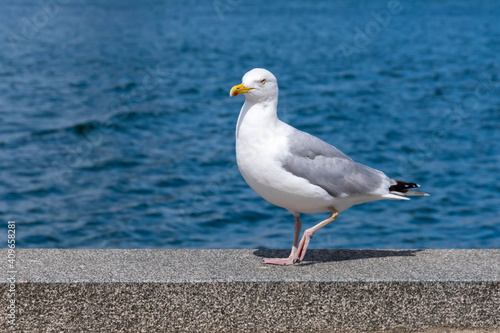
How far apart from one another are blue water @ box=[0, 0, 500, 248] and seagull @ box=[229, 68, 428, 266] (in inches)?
252

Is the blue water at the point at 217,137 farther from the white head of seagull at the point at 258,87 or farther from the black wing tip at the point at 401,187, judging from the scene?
the white head of seagull at the point at 258,87

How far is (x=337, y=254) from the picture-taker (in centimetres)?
651

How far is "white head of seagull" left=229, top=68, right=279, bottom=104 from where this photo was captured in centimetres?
590

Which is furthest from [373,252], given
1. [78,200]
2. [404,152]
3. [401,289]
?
[404,152]

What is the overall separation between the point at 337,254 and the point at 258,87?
1761 millimetres

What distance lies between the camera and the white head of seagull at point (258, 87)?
590 centimetres

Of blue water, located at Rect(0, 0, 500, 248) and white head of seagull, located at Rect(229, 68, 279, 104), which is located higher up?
white head of seagull, located at Rect(229, 68, 279, 104)

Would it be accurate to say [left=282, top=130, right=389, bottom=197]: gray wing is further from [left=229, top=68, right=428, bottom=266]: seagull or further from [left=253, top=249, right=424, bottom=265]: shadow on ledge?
[left=253, top=249, right=424, bottom=265]: shadow on ledge

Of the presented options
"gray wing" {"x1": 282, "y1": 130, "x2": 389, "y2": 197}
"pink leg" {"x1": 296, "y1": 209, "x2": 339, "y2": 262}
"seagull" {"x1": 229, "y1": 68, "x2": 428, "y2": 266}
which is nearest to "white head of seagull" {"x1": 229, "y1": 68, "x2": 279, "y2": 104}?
"seagull" {"x1": 229, "y1": 68, "x2": 428, "y2": 266}

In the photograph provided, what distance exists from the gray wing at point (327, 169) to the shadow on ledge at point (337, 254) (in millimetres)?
669

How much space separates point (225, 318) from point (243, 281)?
1.04 ft

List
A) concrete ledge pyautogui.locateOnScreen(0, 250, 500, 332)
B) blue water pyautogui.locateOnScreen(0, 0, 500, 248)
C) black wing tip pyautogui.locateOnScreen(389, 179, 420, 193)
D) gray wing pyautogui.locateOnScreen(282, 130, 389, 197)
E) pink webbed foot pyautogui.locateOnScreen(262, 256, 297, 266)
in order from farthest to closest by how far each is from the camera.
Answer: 1. blue water pyautogui.locateOnScreen(0, 0, 500, 248)
2. black wing tip pyautogui.locateOnScreen(389, 179, 420, 193)
3. pink webbed foot pyautogui.locateOnScreen(262, 256, 297, 266)
4. gray wing pyautogui.locateOnScreen(282, 130, 389, 197)
5. concrete ledge pyautogui.locateOnScreen(0, 250, 500, 332)

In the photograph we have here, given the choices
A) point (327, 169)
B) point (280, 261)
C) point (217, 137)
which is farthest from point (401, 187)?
point (217, 137)

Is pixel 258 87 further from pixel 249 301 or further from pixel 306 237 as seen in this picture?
pixel 249 301
